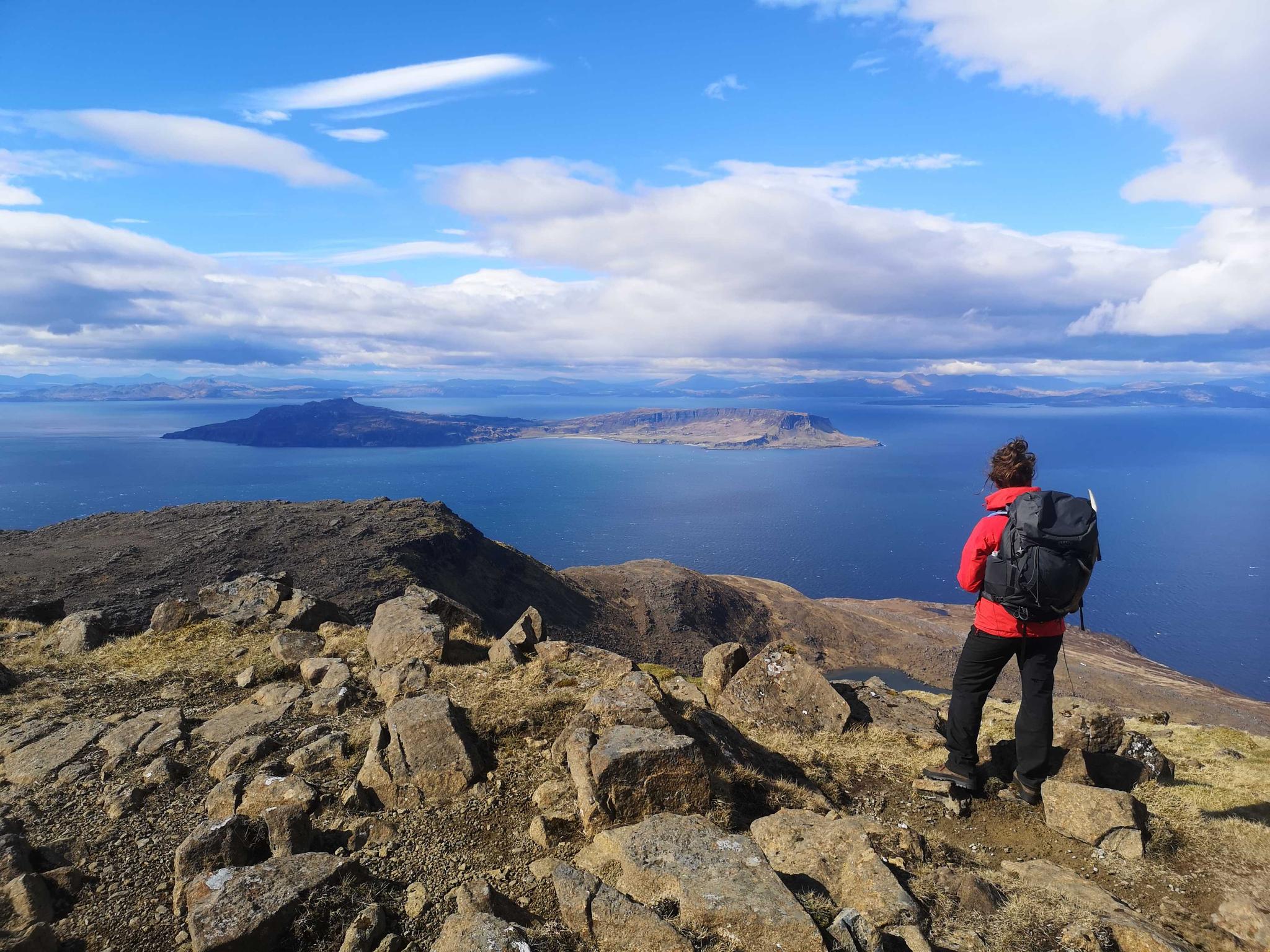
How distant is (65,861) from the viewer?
20.7 feet

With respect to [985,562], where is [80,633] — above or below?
below

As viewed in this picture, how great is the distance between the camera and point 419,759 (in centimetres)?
739

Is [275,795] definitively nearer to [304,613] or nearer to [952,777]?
[952,777]

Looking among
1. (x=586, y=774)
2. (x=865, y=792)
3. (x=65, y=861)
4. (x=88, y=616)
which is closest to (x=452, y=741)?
(x=586, y=774)

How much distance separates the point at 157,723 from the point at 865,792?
35.0 feet

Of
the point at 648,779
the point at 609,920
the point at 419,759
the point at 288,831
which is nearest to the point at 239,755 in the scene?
the point at 288,831

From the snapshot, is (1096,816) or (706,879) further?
(1096,816)

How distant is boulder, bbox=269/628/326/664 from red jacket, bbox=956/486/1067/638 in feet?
39.1

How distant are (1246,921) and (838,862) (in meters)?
3.62

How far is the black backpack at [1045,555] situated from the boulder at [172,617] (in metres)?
17.0

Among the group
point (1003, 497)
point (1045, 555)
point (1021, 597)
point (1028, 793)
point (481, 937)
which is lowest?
point (1028, 793)

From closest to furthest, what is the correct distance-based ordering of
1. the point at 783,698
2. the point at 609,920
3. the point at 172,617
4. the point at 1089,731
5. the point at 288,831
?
the point at 609,920 → the point at 288,831 → the point at 1089,731 → the point at 783,698 → the point at 172,617

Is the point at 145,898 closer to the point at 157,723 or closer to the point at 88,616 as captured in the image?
the point at 157,723

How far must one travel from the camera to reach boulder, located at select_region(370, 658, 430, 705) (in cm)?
1022
